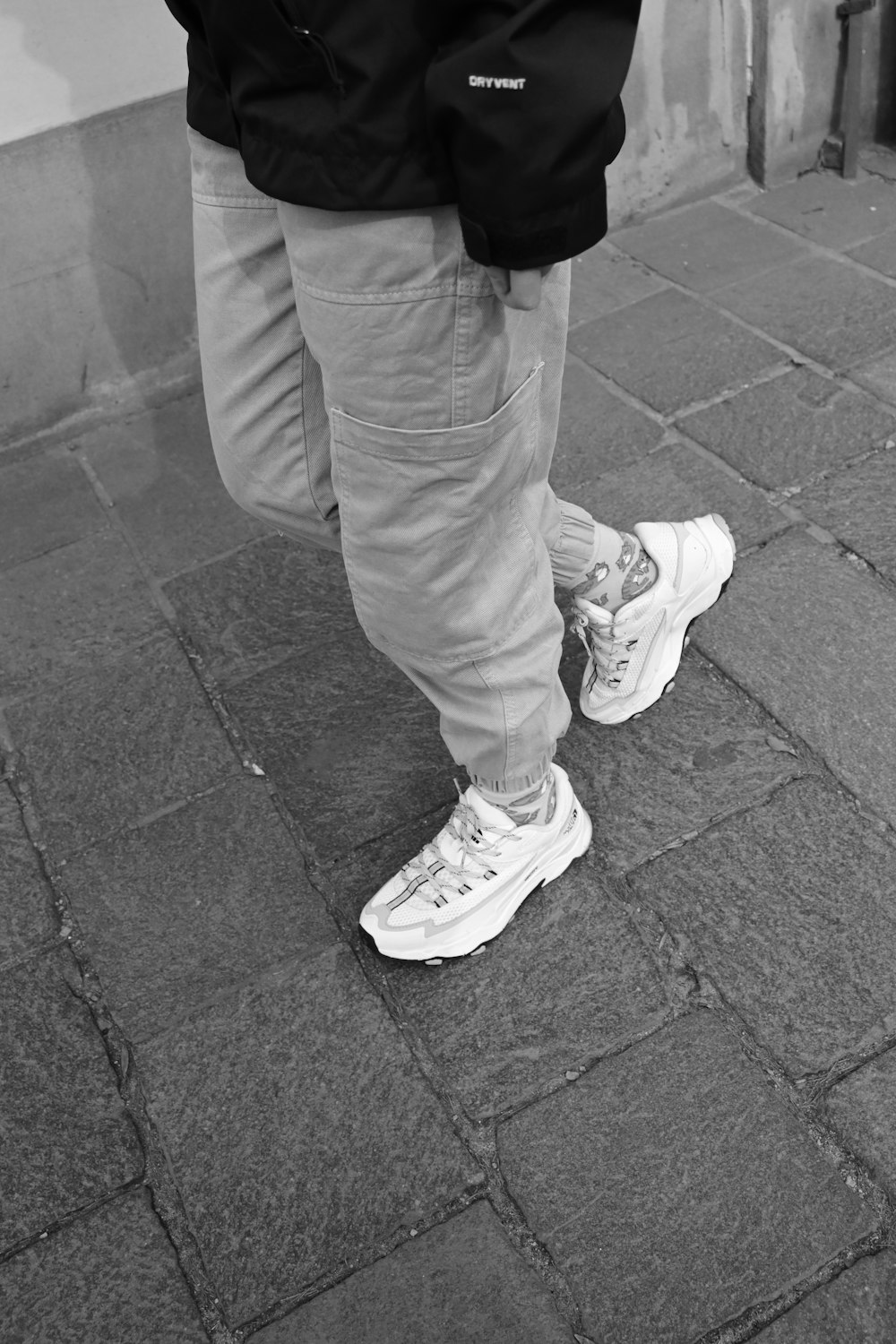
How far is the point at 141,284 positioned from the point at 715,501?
1.57 metres

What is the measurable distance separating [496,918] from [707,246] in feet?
7.97

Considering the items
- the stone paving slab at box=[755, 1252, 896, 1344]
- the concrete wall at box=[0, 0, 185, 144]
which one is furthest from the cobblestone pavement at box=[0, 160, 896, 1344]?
the concrete wall at box=[0, 0, 185, 144]

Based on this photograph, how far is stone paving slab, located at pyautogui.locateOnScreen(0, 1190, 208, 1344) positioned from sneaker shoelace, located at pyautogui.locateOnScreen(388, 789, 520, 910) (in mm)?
582

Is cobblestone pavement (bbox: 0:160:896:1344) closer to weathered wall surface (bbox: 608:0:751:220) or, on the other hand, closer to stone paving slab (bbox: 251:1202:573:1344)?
stone paving slab (bbox: 251:1202:573:1344)

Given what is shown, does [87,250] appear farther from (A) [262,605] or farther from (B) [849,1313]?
(B) [849,1313]

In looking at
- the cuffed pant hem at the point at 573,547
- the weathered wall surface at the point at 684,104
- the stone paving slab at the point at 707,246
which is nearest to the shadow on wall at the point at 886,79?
the weathered wall surface at the point at 684,104

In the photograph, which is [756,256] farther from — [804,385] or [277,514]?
[277,514]

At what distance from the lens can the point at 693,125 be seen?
375 cm

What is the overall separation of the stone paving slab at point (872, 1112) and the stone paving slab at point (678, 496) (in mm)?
1180

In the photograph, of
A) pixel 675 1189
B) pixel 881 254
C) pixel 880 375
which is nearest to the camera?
pixel 675 1189

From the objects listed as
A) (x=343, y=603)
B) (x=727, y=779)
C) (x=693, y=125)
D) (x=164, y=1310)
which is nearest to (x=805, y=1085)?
(x=727, y=779)

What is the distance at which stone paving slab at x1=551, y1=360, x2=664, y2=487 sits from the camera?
2.85m

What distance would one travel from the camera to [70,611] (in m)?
2.72

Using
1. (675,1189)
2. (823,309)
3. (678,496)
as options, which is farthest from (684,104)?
(675,1189)
